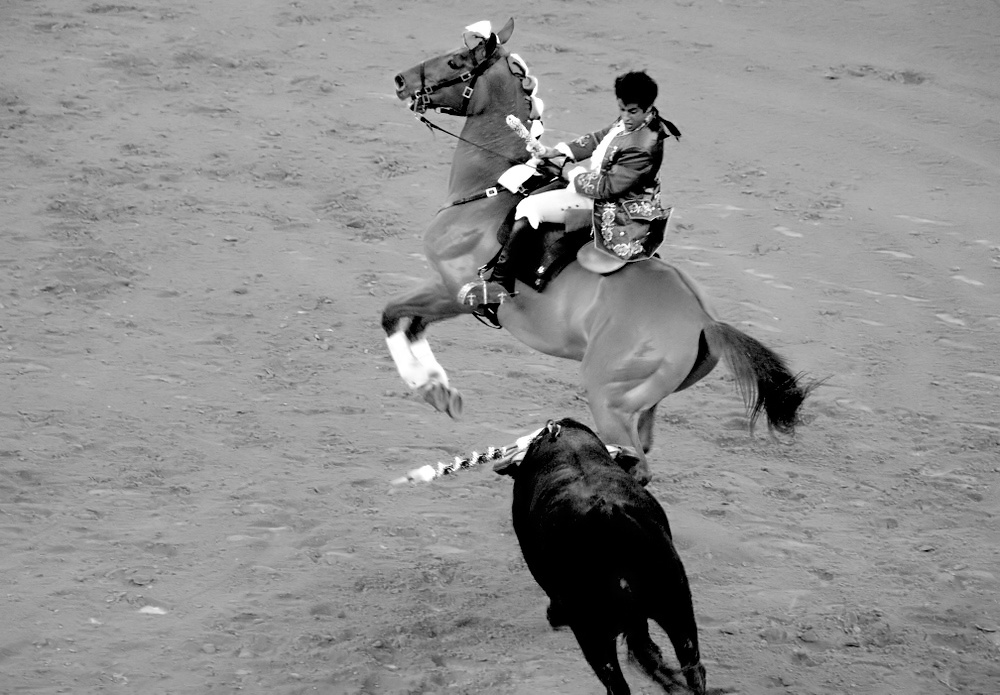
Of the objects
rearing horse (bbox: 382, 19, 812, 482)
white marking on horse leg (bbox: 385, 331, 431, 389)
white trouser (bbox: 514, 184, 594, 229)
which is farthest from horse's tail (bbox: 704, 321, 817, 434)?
white marking on horse leg (bbox: 385, 331, 431, 389)

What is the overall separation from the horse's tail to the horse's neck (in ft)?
5.85

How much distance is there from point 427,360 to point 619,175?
1.93 m

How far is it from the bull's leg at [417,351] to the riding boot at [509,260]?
640 mm

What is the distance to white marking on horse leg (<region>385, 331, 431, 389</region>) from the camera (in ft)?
23.8

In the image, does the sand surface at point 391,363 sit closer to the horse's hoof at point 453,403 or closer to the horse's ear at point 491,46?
the horse's hoof at point 453,403

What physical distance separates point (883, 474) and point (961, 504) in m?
0.49

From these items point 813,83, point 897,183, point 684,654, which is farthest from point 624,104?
point 813,83

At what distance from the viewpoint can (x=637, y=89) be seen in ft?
19.0

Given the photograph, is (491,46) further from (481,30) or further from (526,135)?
(526,135)

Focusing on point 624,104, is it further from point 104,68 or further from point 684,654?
point 104,68

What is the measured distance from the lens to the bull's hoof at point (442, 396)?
286 inches

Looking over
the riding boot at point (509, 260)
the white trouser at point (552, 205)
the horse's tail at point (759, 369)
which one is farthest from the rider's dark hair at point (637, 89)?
the horse's tail at point (759, 369)

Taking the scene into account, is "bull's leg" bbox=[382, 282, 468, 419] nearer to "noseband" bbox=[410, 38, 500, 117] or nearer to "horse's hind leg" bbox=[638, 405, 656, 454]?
"noseband" bbox=[410, 38, 500, 117]

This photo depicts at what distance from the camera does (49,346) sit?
8.35 metres
